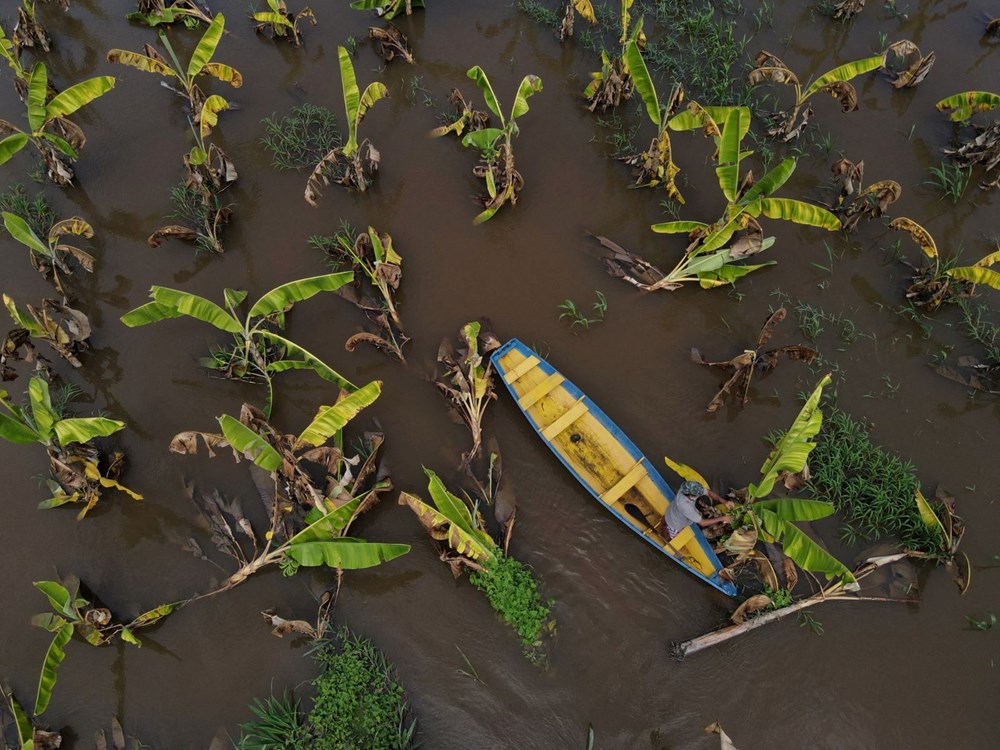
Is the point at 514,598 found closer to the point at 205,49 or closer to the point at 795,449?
the point at 795,449

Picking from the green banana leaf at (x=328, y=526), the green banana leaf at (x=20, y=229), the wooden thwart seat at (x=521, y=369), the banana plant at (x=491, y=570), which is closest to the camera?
the green banana leaf at (x=328, y=526)

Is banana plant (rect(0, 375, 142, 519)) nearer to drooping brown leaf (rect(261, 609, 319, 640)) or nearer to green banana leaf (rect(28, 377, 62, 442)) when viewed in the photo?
green banana leaf (rect(28, 377, 62, 442))

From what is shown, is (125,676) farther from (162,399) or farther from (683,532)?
(683,532)

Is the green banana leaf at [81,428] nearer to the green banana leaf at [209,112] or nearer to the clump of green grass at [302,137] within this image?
the green banana leaf at [209,112]

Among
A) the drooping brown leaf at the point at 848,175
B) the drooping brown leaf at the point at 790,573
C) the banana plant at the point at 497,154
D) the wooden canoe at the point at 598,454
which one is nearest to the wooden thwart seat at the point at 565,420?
the wooden canoe at the point at 598,454

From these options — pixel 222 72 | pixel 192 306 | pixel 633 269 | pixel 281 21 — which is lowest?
pixel 633 269

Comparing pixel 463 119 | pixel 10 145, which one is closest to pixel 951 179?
pixel 463 119
